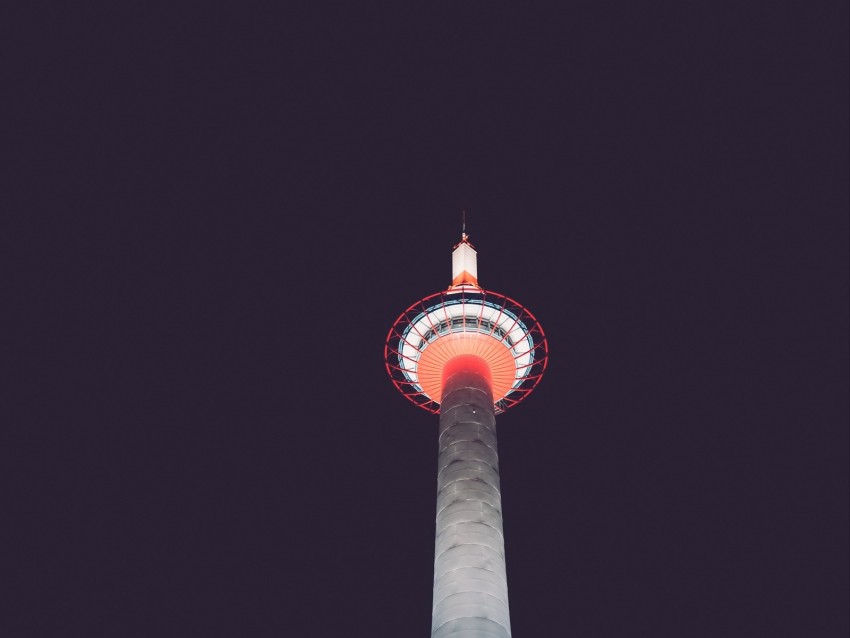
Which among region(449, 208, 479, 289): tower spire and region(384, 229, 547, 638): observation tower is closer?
region(384, 229, 547, 638): observation tower

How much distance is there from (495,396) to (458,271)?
37.5 ft

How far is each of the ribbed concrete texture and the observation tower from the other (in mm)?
46

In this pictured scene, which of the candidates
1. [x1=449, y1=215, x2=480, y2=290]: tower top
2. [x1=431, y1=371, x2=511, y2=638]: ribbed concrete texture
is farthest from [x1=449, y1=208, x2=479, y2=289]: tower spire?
[x1=431, y1=371, x2=511, y2=638]: ribbed concrete texture

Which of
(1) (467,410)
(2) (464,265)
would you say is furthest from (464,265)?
(1) (467,410)

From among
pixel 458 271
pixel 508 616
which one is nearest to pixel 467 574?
pixel 508 616

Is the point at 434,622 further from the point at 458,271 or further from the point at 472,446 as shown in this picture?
the point at 458,271

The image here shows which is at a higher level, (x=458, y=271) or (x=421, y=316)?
(x=458, y=271)

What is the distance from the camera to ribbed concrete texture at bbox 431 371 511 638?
118 ft

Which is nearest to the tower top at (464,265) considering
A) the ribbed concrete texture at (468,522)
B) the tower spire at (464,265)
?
the tower spire at (464,265)

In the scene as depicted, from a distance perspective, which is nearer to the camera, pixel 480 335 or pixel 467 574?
pixel 467 574

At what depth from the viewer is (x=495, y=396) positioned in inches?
2178

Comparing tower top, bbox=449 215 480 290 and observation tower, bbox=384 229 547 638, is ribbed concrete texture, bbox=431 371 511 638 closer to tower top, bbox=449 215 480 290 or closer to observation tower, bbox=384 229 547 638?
observation tower, bbox=384 229 547 638

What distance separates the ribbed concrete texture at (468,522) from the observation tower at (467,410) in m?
0.05

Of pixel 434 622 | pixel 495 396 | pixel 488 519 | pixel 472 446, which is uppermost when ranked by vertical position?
pixel 495 396
